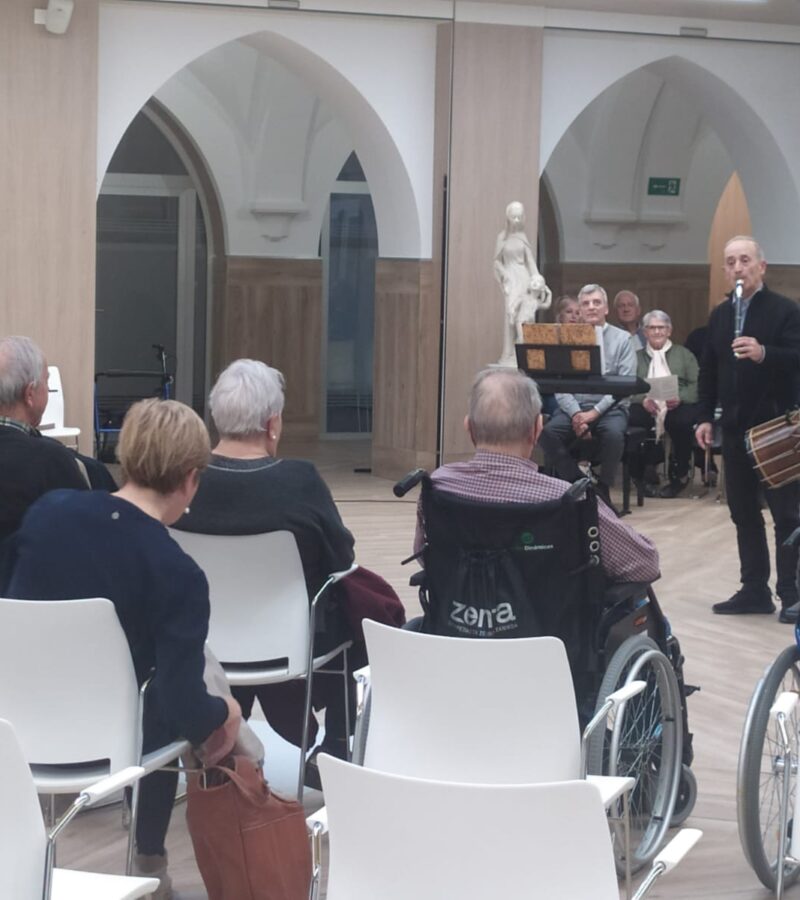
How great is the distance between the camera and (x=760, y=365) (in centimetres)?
681

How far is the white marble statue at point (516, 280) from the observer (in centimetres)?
1115

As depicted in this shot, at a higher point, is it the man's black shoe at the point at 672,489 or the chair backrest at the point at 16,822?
the chair backrest at the point at 16,822

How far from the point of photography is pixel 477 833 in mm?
2115

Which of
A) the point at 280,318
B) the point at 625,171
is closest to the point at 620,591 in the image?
the point at 280,318

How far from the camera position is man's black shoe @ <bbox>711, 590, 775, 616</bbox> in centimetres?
720

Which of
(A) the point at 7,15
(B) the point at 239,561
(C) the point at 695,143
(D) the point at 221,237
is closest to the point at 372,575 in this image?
(B) the point at 239,561

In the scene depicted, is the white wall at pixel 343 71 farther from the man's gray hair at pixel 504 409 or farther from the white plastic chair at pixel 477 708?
the white plastic chair at pixel 477 708

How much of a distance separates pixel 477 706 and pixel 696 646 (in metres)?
3.63

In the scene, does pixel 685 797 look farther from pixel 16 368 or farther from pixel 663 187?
pixel 663 187

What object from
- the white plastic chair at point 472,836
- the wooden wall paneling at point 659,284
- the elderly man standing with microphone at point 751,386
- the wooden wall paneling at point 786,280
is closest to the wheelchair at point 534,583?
the white plastic chair at point 472,836

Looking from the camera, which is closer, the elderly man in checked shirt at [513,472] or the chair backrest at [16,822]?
the chair backrest at [16,822]

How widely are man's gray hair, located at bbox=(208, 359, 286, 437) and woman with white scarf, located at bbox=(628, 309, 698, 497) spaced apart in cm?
692

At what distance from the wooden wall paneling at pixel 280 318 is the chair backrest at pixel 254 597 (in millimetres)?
10659

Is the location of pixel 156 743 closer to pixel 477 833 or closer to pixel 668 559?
pixel 477 833
